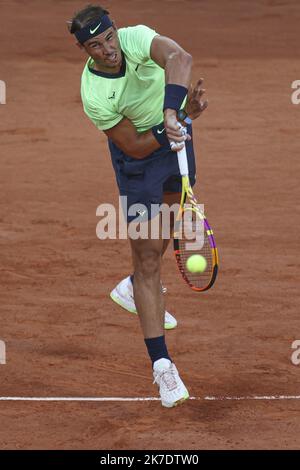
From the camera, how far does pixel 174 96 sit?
19.6ft

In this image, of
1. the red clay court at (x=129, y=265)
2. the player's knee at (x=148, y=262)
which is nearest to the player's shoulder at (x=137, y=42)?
the player's knee at (x=148, y=262)

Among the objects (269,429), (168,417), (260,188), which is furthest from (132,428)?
(260,188)

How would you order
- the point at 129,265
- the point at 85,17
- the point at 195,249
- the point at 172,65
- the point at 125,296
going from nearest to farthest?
the point at 172,65 → the point at 85,17 → the point at 195,249 → the point at 125,296 → the point at 129,265

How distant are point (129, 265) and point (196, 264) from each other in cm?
266

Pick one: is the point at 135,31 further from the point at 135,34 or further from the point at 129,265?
the point at 129,265

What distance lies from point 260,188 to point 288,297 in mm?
3065

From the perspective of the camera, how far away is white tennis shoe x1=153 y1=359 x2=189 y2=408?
6.21 meters

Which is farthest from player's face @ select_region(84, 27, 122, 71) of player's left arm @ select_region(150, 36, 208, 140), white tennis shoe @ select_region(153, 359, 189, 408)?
white tennis shoe @ select_region(153, 359, 189, 408)

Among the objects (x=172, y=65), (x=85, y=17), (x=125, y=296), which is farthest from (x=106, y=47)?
(x=125, y=296)

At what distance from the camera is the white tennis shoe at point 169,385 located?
245 inches

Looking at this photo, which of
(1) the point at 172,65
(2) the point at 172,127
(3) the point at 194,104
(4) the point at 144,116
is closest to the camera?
(2) the point at 172,127

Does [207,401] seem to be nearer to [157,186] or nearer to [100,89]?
[157,186]

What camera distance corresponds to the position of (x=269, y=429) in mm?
5945

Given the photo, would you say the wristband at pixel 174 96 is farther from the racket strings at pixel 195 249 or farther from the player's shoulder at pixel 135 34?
the racket strings at pixel 195 249
